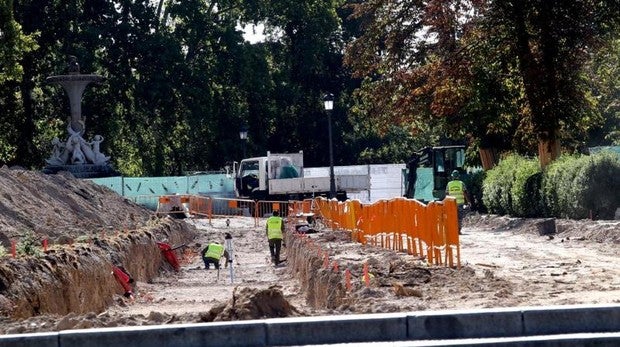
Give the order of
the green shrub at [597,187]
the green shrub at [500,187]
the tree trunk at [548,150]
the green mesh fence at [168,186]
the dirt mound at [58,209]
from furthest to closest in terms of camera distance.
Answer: the green mesh fence at [168,186], the green shrub at [500,187], the tree trunk at [548,150], the dirt mound at [58,209], the green shrub at [597,187]

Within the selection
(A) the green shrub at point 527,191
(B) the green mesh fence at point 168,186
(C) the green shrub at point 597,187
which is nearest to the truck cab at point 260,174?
(B) the green mesh fence at point 168,186

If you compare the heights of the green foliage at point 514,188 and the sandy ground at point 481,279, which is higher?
the green foliage at point 514,188

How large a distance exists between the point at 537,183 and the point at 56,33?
35.1m

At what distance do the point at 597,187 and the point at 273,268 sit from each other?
31.8ft

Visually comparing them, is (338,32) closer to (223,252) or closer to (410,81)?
(410,81)

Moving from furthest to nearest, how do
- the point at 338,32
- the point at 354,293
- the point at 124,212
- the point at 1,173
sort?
the point at 338,32 → the point at 124,212 → the point at 1,173 → the point at 354,293

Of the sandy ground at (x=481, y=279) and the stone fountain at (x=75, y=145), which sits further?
the stone fountain at (x=75, y=145)

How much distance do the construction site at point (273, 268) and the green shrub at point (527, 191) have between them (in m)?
0.60

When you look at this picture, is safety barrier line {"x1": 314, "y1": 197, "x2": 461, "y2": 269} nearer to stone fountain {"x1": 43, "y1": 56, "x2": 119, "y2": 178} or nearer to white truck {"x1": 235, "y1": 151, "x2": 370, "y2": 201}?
stone fountain {"x1": 43, "y1": 56, "x2": 119, "y2": 178}

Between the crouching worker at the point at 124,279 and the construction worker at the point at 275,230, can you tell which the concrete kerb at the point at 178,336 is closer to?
the crouching worker at the point at 124,279

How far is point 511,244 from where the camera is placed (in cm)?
2741

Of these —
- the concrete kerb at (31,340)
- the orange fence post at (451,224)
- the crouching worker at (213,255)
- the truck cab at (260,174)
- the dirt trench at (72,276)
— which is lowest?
the crouching worker at (213,255)

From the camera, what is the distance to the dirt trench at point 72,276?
18953 millimetres

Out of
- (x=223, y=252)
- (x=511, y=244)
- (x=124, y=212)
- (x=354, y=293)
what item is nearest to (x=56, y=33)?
(x=124, y=212)
